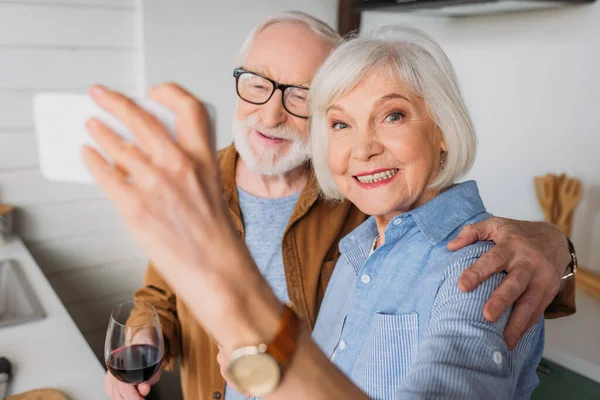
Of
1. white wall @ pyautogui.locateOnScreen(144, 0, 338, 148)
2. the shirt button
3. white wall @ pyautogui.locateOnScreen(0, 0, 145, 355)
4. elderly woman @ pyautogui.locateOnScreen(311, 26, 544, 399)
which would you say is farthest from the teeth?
white wall @ pyautogui.locateOnScreen(0, 0, 145, 355)

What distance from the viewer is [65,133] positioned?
43 cm

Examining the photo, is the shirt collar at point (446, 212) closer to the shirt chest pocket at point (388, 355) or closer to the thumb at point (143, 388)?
the shirt chest pocket at point (388, 355)

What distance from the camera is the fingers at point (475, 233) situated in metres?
0.75

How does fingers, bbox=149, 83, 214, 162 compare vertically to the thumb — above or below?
above

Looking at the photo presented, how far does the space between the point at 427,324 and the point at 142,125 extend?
51 centimetres

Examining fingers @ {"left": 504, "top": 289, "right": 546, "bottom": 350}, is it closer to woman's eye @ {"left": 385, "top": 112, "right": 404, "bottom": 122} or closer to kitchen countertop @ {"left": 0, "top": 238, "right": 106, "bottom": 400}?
woman's eye @ {"left": 385, "top": 112, "right": 404, "bottom": 122}

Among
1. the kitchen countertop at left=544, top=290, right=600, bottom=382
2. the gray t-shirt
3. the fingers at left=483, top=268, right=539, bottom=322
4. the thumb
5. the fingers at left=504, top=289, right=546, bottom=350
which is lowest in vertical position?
the kitchen countertop at left=544, top=290, right=600, bottom=382

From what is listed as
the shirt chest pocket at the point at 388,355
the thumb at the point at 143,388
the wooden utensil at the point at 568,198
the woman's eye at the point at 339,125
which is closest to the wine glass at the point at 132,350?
the thumb at the point at 143,388

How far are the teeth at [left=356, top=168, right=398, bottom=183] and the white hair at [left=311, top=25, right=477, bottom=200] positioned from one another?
87mm

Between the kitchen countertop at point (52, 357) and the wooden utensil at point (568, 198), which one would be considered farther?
the wooden utensil at point (568, 198)

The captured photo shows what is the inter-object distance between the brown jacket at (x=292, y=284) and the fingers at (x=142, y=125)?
96cm

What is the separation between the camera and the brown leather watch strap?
0.42 meters

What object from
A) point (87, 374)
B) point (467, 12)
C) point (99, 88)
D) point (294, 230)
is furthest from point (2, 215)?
point (467, 12)

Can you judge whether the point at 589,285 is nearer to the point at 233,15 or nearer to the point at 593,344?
the point at 593,344
